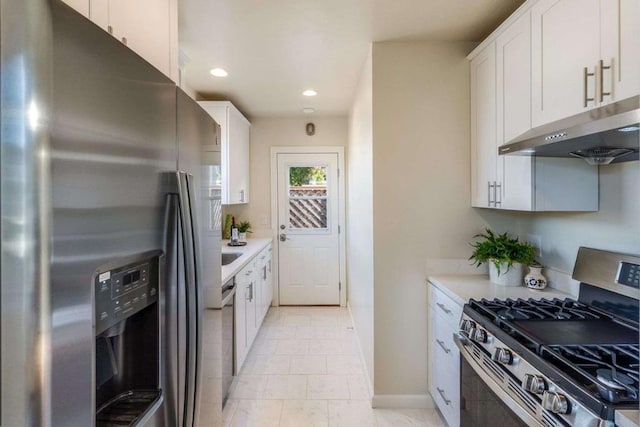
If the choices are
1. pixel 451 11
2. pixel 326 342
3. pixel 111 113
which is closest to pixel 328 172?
pixel 326 342

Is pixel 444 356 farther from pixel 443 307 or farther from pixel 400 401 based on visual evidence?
pixel 400 401

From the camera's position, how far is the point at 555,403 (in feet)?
3.30

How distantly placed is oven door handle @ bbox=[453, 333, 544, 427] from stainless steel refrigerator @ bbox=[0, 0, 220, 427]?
1.07m

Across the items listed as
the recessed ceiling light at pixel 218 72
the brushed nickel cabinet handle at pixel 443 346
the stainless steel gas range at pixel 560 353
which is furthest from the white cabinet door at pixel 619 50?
the recessed ceiling light at pixel 218 72

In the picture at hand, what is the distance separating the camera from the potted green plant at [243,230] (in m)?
4.05

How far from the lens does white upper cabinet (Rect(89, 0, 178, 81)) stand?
41.6 inches

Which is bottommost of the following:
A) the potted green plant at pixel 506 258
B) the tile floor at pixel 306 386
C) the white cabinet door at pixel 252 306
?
the tile floor at pixel 306 386

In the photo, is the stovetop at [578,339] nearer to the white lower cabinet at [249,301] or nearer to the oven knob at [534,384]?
the oven knob at [534,384]

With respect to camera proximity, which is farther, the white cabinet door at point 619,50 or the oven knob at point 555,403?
the white cabinet door at point 619,50

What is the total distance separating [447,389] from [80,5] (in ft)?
7.74

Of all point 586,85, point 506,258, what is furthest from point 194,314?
point 506,258

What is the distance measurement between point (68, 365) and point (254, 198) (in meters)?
4.06

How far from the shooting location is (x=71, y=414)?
58cm

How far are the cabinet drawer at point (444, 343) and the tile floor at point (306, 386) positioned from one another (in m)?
0.49
